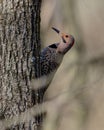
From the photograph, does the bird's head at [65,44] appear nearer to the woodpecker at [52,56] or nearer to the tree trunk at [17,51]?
the woodpecker at [52,56]

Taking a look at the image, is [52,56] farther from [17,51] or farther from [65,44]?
[17,51]

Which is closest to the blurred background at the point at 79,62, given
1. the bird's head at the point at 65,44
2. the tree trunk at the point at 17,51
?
the bird's head at the point at 65,44

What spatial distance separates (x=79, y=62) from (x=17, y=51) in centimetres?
250

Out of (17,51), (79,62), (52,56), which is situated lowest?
(79,62)

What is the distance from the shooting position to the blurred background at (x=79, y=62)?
616 centimetres

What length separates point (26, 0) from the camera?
11.7 feet

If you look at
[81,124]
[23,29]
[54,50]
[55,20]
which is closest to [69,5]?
[55,20]

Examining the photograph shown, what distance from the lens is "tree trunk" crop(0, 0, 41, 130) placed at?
140 inches

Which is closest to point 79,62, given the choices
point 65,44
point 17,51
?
point 65,44

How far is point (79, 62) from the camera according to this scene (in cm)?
604

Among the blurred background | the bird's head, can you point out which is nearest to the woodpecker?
the bird's head

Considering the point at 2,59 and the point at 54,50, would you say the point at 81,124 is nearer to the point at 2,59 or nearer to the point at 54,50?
the point at 54,50

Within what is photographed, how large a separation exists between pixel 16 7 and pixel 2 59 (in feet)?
1.02

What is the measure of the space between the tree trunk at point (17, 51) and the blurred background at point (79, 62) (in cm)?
98
